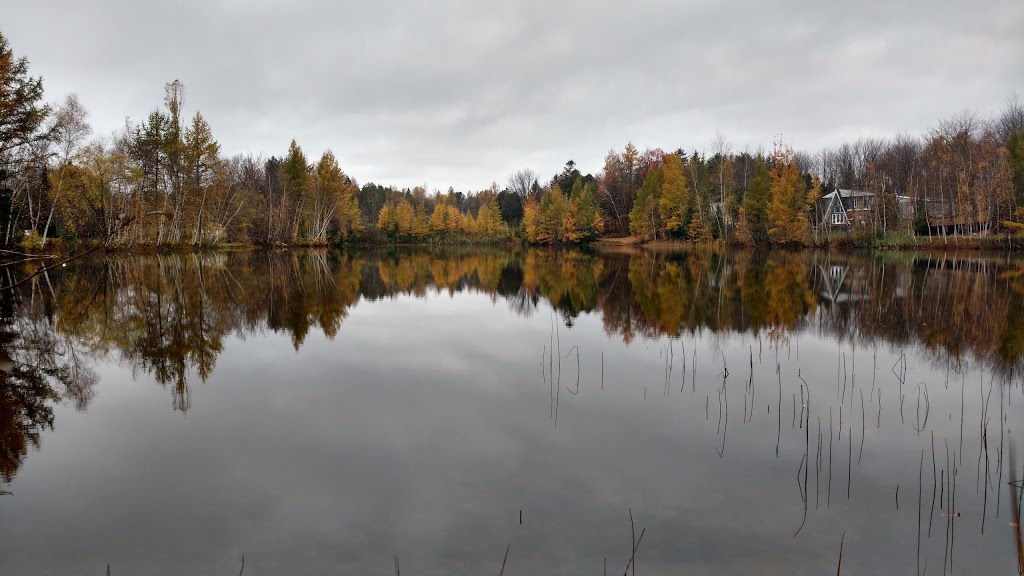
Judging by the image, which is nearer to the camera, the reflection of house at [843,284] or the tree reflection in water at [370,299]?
the tree reflection in water at [370,299]

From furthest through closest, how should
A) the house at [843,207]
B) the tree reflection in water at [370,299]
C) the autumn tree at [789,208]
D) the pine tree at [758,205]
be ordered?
the pine tree at [758,205] → the autumn tree at [789,208] → the house at [843,207] → the tree reflection in water at [370,299]

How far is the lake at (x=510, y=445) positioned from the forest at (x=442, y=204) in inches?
857

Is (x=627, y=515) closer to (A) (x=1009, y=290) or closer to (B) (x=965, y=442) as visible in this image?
(B) (x=965, y=442)

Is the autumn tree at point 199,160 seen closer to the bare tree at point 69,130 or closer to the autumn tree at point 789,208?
the bare tree at point 69,130

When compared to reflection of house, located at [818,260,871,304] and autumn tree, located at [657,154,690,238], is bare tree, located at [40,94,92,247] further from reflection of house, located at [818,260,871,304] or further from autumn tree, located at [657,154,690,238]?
autumn tree, located at [657,154,690,238]

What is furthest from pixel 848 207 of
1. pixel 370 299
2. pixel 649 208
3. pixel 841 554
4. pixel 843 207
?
pixel 841 554

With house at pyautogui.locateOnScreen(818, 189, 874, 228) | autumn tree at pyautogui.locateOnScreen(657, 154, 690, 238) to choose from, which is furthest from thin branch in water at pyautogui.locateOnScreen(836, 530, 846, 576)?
autumn tree at pyautogui.locateOnScreen(657, 154, 690, 238)

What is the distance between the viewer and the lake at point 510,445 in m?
4.10

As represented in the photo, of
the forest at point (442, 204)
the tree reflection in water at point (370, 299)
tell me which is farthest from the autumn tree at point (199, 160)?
the tree reflection in water at point (370, 299)

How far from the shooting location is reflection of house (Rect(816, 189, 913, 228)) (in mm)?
49938

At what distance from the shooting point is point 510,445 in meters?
5.97

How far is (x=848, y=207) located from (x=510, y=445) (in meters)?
72.2

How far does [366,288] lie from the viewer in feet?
71.6

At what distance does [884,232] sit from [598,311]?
1772 inches
